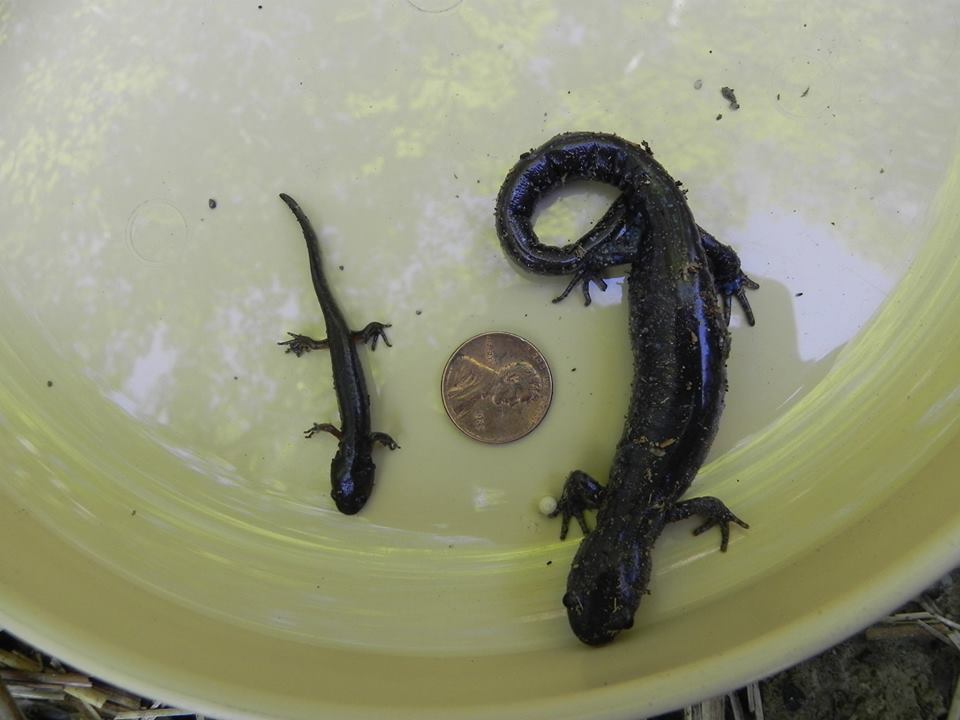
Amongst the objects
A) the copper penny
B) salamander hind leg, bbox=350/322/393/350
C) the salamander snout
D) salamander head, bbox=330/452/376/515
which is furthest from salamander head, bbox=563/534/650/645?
salamander hind leg, bbox=350/322/393/350

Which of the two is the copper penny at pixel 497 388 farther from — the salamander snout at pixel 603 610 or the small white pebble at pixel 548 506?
the salamander snout at pixel 603 610

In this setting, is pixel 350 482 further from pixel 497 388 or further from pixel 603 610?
pixel 603 610

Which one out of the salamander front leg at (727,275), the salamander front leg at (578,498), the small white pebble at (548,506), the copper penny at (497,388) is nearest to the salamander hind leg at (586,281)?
the copper penny at (497,388)

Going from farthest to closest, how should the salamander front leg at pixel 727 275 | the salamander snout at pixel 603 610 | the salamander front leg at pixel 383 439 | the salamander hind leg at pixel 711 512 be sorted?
the salamander front leg at pixel 383 439 → the salamander front leg at pixel 727 275 → the salamander hind leg at pixel 711 512 → the salamander snout at pixel 603 610

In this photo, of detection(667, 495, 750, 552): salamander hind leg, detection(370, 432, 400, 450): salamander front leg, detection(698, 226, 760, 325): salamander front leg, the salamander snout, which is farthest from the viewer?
detection(370, 432, 400, 450): salamander front leg

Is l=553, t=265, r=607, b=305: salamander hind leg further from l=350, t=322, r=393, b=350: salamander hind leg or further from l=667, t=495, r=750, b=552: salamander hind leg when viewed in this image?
l=667, t=495, r=750, b=552: salamander hind leg

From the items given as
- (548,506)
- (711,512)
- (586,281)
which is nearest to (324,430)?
(548,506)
